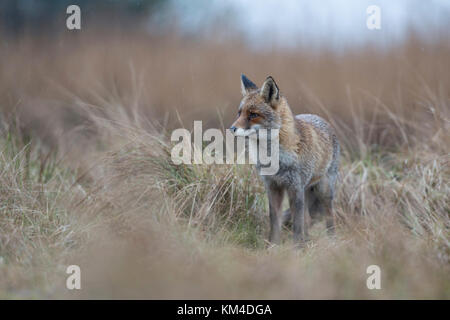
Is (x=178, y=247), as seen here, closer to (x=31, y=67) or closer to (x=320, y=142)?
(x=320, y=142)

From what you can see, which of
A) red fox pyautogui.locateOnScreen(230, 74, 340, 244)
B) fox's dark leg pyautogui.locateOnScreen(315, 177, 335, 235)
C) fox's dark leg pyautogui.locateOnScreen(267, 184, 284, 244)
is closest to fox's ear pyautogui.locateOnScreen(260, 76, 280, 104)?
red fox pyautogui.locateOnScreen(230, 74, 340, 244)

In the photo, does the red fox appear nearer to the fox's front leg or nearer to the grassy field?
the fox's front leg

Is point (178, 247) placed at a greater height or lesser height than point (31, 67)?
lesser

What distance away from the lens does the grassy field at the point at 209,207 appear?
3.71 metres

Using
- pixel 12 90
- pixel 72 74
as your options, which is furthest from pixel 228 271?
pixel 72 74

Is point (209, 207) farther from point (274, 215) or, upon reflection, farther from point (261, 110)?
point (261, 110)

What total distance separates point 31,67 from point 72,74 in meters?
0.92

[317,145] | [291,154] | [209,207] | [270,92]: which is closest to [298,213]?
[291,154]

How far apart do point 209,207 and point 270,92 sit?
140 cm

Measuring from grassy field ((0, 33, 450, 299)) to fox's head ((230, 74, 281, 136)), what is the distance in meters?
0.84

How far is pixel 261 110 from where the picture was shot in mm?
4980

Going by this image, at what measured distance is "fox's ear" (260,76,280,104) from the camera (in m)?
4.93

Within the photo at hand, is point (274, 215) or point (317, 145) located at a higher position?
Answer: point (317, 145)

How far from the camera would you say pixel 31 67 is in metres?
10.8
